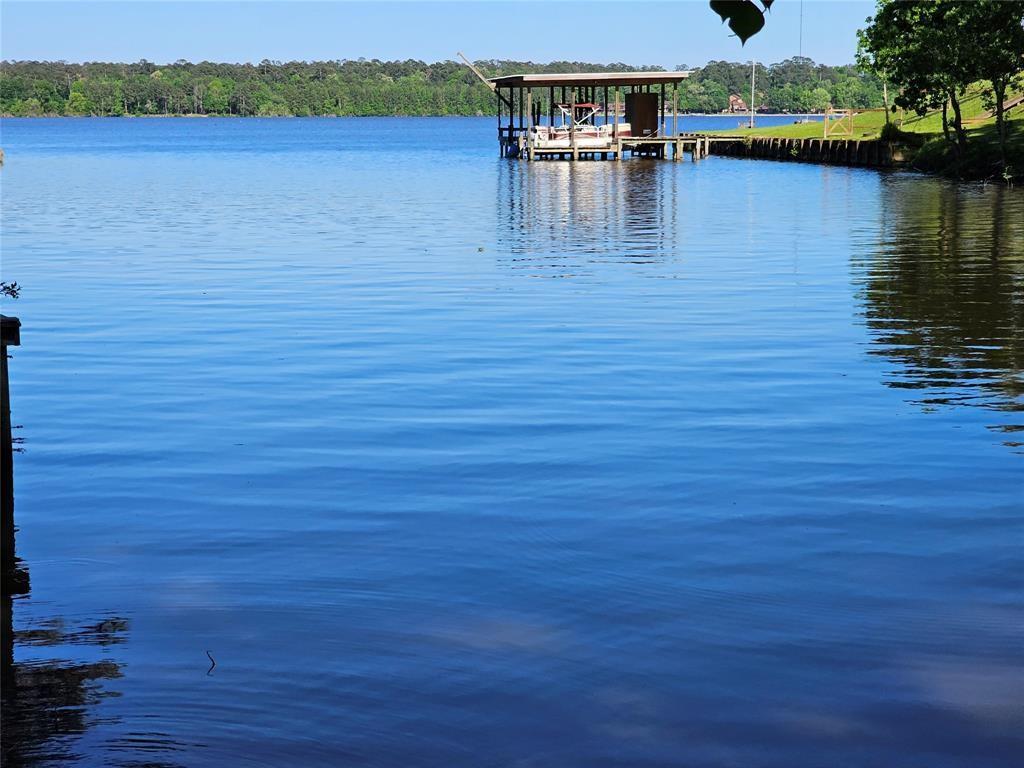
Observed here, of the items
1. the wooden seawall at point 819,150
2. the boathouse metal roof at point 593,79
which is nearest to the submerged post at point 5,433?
the wooden seawall at point 819,150

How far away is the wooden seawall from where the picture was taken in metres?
68.9

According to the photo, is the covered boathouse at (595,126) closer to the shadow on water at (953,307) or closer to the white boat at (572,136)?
the white boat at (572,136)

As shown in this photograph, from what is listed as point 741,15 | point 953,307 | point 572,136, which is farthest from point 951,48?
point 741,15

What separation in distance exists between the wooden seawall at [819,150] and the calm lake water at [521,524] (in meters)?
46.5

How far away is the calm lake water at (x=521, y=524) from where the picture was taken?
6805 mm

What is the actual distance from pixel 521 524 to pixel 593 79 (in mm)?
68233

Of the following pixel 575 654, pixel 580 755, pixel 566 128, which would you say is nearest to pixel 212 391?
pixel 575 654

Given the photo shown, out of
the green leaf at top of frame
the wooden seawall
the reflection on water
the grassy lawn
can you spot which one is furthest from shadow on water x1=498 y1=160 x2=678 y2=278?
the green leaf at top of frame

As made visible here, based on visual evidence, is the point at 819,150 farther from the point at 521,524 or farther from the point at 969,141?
the point at 521,524

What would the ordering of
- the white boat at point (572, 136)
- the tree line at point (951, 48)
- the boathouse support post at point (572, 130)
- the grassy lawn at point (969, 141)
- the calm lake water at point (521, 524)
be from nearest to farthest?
the calm lake water at point (521, 524) < the tree line at point (951, 48) < the grassy lawn at point (969, 141) < the boathouse support post at point (572, 130) < the white boat at point (572, 136)

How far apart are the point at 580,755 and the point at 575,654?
122 cm

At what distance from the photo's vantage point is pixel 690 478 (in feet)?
36.8

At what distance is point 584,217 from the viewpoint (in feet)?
136

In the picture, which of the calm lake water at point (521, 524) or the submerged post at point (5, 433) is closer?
the calm lake water at point (521, 524)
